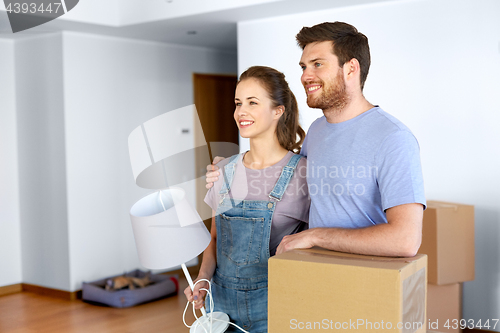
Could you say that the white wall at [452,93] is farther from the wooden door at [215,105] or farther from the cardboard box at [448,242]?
the wooden door at [215,105]

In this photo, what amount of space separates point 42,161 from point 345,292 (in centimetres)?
454

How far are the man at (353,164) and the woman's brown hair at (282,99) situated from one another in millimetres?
217

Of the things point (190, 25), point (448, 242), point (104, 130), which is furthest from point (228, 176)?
point (104, 130)

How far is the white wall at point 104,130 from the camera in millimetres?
4805

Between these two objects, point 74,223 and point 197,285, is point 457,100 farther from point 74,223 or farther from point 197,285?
point 74,223

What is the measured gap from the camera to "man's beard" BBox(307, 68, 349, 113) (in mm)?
1365

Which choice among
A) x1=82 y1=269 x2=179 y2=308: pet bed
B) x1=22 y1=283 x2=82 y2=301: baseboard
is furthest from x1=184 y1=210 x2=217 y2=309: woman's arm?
x1=22 y1=283 x2=82 y2=301: baseboard

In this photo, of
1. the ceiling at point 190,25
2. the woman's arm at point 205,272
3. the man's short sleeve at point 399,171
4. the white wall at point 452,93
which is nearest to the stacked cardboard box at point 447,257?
the white wall at point 452,93

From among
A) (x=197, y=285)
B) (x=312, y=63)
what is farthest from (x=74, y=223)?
(x=312, y=63)

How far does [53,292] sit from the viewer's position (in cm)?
494

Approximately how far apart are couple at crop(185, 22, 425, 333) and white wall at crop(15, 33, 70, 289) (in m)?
3.56

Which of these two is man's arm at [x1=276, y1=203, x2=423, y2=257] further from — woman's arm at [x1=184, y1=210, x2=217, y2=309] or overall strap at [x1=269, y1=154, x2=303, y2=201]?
woman's arm at [x1=184, y1=210, x2=217, y2=309]

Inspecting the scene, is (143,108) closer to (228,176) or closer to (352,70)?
(228,176)

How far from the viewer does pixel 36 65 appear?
4.94m
